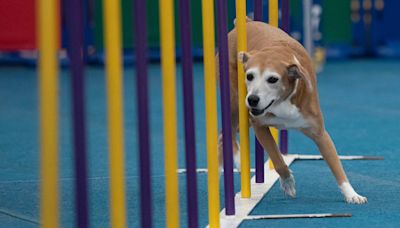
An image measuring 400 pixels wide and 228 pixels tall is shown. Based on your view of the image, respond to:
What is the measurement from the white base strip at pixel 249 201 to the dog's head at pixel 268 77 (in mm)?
479

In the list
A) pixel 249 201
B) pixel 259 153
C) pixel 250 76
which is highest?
pixel 250 76

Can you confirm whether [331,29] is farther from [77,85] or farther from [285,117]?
[77,85]

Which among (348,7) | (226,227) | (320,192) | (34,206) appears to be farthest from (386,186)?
(348,7)

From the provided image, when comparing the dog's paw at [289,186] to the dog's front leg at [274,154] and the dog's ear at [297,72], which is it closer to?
the dog's front leg at [274,154]

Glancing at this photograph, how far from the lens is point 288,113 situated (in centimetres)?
501

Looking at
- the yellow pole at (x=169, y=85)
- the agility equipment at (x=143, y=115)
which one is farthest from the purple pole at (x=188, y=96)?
the yellow pole at (x=169, y=85)

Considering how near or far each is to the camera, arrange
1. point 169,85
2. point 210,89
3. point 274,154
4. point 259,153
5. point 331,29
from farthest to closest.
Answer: point 331,29
point 259,153
point 274,154
point 210,89
point 169,85

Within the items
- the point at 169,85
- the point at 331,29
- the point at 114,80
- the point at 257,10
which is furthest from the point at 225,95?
the point at 331,29

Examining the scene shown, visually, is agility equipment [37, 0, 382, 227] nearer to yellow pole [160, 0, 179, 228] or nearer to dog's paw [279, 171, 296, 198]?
yellow pole [160, 0, 179, 228]

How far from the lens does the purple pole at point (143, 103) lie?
3408mm

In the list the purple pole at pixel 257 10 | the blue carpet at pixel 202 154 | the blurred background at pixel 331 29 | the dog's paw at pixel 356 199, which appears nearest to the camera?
the blue carpet at pixel 202 154

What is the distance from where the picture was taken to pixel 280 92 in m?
4.93

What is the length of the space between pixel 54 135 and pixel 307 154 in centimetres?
420

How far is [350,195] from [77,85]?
2482 millimetres
